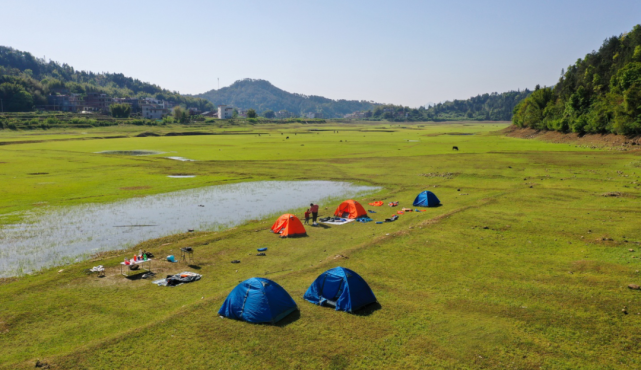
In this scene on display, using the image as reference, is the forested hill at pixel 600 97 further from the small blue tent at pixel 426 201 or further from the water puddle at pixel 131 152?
the water puddle at pixel 131 152

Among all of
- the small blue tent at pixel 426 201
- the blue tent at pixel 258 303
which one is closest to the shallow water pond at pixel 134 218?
the small blue tent at pixel 426 201

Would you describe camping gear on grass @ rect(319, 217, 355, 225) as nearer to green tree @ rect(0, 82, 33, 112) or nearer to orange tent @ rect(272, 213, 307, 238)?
orange tent @ rect(272, 213, 307, 238)

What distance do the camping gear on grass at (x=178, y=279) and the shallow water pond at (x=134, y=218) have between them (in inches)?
315

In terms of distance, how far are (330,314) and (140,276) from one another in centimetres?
1109

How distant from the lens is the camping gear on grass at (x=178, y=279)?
69.2ft

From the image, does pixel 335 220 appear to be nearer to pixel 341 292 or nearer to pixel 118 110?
pixel 341 292

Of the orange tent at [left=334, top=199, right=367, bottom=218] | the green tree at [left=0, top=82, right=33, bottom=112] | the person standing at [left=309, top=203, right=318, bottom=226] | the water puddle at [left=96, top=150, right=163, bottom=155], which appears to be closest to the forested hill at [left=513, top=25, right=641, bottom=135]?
the orange tent at [left=334, top=199, right=367, bottom=218]

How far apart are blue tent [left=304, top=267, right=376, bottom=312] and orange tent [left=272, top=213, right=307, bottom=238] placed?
10.8 m

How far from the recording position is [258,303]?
55.6ft

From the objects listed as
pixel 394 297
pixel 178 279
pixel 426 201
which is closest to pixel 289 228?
pixel 178 279

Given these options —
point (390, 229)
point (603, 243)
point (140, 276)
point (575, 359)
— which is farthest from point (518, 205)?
point (140, 276)

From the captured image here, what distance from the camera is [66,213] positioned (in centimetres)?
3662

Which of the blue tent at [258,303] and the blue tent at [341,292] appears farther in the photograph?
the blue tent at [341,292]

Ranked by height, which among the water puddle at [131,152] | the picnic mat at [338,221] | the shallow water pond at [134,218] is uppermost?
the water puddle at [131,152]
